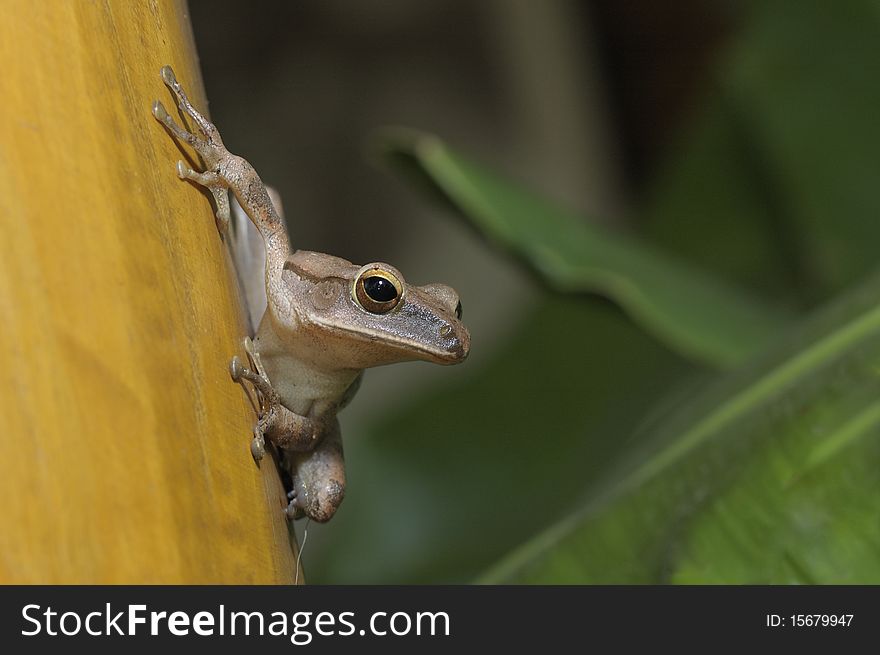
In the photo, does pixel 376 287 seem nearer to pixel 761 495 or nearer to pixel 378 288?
pixel 378 288

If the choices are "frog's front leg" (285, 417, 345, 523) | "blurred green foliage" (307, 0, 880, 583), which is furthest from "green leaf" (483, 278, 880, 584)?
"frog's front leg" (285, 417, 345, 523)

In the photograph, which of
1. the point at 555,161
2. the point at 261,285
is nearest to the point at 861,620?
the point at 261,285

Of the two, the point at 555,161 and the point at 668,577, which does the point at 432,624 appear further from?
the point at 555,161

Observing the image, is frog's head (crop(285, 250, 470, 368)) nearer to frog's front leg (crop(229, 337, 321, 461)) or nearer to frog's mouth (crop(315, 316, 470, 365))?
frog's mouth (crop(315, 316, 470, 365))

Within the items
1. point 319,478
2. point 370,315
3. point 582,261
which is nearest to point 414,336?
point 370,315

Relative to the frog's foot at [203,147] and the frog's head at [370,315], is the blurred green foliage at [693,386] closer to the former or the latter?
the frog's head at [370,315]

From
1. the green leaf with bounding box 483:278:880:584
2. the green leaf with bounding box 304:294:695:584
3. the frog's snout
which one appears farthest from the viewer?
the green leaf with bounding box 304:294:695:584

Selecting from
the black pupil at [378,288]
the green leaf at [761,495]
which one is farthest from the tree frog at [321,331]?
the green leaf at [761,495]
